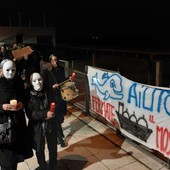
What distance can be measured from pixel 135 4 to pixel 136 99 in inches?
1151

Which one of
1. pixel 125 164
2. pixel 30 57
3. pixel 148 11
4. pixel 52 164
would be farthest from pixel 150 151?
pixel 148 11

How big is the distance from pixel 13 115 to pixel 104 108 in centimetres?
249

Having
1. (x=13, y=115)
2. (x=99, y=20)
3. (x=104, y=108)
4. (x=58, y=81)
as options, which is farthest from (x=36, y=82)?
(x=99, y=20)

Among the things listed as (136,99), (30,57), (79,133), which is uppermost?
(30,57)

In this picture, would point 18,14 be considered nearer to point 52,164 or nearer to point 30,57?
point 30,57

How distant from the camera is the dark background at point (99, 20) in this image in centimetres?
2997

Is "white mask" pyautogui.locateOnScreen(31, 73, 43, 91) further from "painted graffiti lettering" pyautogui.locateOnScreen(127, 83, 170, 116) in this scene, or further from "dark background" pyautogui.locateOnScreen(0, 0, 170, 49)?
"dark background" pyautogui.locateOnScreen(0, 0, 170, 49)

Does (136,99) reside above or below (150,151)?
above

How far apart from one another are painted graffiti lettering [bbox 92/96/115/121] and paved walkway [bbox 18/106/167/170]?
1.37 ft

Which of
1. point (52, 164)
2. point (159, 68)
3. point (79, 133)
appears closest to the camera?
point (52, 164)

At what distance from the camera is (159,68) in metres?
5.17

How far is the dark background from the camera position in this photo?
2997 centimetres

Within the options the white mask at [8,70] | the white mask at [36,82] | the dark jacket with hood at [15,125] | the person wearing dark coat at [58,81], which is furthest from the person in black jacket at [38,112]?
the person wearing dark coat at [58,81]

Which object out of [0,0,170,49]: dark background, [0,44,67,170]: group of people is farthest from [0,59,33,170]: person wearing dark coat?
[0,0,170,49]: dark background
